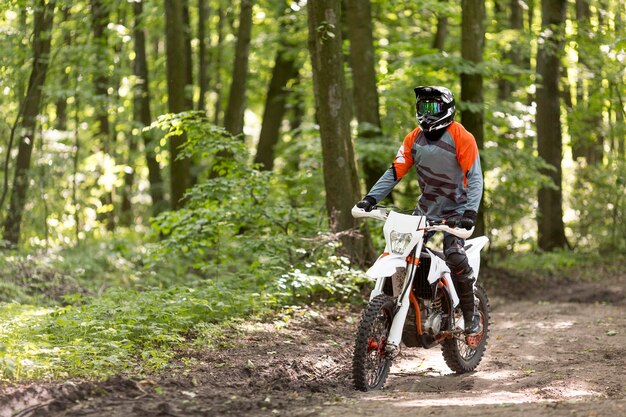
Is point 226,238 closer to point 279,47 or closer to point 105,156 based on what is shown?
point 279,47

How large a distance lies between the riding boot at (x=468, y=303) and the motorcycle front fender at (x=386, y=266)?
3.31ft

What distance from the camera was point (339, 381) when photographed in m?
7.00

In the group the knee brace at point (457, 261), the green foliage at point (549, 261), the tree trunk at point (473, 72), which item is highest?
the tree trunk at point (473, 72)

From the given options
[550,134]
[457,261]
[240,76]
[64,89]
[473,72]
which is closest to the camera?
[457,261]

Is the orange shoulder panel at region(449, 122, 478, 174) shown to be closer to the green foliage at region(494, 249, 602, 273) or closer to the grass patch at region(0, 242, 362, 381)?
the grass patch at region(0, 242, 362, 381)

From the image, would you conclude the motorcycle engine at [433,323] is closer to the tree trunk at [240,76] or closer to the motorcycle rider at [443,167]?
the motorcycle rider at [443,167]

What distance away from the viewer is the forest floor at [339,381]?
5.50 m

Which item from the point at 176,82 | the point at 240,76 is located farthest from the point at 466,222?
the point at 240,76

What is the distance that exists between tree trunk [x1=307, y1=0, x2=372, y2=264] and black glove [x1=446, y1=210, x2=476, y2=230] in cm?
355

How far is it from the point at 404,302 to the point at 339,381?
89 centimetres

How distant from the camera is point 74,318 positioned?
8.15m

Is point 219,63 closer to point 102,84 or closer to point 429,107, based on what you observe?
point 102,84

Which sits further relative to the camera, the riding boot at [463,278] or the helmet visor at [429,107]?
the riding boot at [463,278]

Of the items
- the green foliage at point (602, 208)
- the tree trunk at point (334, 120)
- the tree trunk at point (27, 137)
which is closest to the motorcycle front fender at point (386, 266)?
the tree trunk at point (334, 120)
